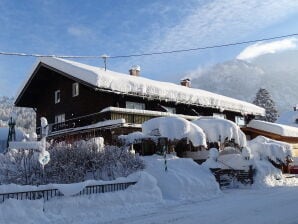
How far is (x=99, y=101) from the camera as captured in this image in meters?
28.2

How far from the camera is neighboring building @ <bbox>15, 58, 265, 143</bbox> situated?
25625 millimetres

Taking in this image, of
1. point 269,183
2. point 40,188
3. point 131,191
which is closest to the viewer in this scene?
point 40,188

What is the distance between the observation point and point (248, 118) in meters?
41.9

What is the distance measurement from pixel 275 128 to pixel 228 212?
2711 centimetres

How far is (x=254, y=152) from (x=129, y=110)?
7953 mm

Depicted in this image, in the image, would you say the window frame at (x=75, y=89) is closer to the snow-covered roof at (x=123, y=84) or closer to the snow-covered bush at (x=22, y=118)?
the snow-covered roof at (x=123, y=84)

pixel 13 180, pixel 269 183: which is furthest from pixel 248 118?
pixel 13 180

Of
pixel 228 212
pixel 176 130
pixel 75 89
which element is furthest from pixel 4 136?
pixel 228 212

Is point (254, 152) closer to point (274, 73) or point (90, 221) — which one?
point (90, 221)

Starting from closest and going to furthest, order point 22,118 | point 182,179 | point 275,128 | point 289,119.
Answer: point 182,179 → point 275,128 → point 289,119 → point 22,118

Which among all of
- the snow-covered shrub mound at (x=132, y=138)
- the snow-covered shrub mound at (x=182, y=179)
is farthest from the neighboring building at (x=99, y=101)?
the snow-covered shrub mound at (x=182, y=179)

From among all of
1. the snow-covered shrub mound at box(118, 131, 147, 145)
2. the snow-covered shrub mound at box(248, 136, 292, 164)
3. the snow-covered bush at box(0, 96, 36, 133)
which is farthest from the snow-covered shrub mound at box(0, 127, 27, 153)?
the snow-covered bush at box(0, 96, 36, 133)

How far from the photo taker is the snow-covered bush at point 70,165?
1545cm

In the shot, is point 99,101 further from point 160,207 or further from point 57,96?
point 160,207
